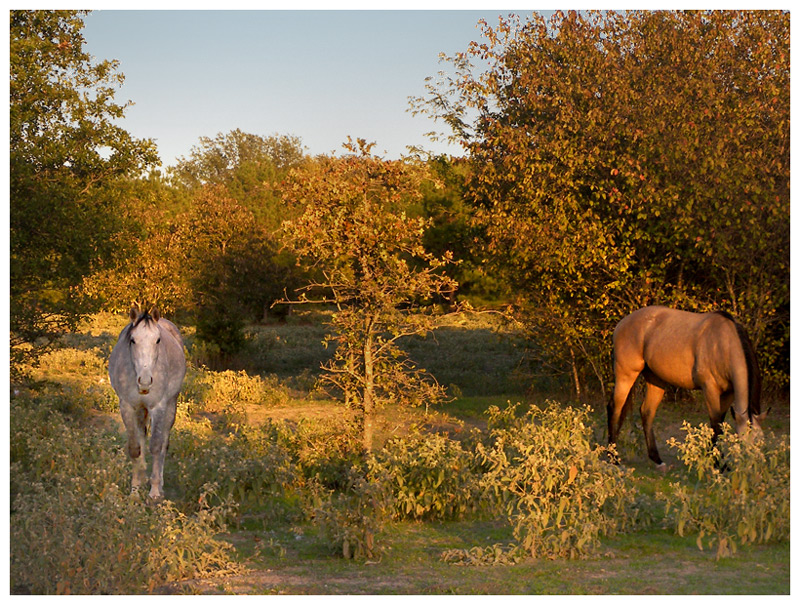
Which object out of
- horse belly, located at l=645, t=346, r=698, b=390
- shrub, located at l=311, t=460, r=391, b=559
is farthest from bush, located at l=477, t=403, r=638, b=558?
horse belly, located at l=645, t=346, r=698, b=390

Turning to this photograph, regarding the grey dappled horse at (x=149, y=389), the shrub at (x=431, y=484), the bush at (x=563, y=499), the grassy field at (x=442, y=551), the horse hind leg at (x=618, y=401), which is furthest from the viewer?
the horse hind leg at (x=618, y=401)

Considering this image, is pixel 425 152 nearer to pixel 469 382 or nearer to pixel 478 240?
pixel 478 240

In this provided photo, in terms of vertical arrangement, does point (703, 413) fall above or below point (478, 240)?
below

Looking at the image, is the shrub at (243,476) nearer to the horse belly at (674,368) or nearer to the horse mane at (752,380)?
the horse belly at (674,368)

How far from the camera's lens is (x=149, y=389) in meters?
8.38

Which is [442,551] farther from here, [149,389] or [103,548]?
[149,389]

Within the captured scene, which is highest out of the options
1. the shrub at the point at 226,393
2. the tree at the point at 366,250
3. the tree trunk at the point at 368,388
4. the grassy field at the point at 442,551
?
the tree at the point at 366,250

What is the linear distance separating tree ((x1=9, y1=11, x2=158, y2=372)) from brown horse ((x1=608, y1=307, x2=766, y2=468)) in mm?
8165

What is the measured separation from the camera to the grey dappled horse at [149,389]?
8.11 metres

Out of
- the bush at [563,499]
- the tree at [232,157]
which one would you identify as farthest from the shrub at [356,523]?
the tree at [232,157]

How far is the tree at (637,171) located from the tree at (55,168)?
234 inches

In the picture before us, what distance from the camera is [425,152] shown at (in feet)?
57.7

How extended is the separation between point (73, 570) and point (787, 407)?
11.9 meters

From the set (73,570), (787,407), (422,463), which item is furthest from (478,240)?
(73,570)
